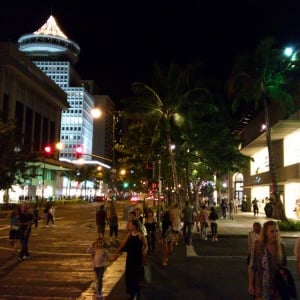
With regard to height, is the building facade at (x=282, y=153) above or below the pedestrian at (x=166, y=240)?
above

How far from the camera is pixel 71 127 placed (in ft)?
527

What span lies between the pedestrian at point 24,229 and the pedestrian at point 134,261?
7.65 m

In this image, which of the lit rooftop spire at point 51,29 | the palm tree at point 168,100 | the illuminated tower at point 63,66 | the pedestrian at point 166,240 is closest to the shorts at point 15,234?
the pedestrian at point 166,240

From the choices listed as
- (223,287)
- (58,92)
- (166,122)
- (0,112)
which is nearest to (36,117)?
(58,92)

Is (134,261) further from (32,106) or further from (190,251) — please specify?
(32,106)

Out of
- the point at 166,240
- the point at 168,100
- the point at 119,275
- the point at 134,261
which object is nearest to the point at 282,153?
the point at 168,100

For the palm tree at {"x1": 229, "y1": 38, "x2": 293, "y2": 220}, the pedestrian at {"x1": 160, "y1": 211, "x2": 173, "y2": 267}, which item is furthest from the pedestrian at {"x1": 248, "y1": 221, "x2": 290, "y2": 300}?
the palm tree at {"x1": 229, "y1": 38, "x2": 293, "y2": 220}

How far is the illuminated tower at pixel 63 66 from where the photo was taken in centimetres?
15538

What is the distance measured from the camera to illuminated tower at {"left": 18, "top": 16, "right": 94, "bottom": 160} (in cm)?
15538

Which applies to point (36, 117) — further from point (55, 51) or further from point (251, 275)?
point (251, 275)

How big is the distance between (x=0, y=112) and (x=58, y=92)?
6012cm

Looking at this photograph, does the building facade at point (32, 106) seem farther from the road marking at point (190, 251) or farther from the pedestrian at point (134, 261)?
the pedestrian at point (134, 261)

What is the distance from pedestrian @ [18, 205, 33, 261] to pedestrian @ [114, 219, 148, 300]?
7649mm

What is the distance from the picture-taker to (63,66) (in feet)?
510
